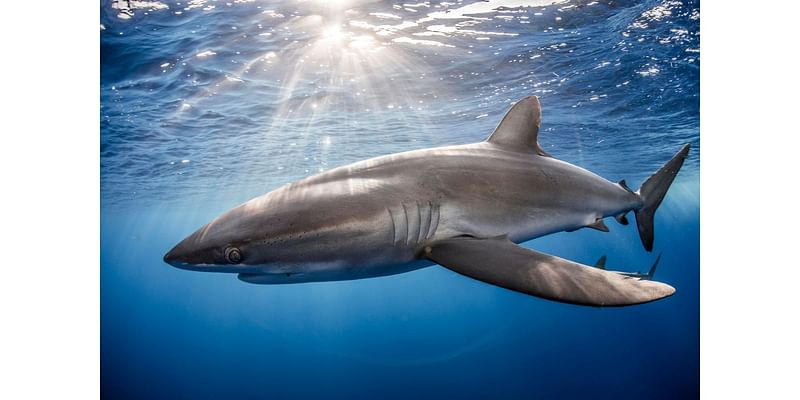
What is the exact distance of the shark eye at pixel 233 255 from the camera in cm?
231

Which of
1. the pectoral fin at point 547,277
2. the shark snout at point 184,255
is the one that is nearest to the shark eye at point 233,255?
the shark snout at point 184,255

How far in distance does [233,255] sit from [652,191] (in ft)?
16.3

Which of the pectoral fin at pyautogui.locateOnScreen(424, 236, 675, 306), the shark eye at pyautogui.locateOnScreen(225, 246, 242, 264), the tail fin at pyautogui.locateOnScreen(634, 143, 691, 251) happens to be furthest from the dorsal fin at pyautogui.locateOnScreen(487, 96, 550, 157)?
the shark eye at pyautogui.locateOnScreen(225, 246, 242, 264)

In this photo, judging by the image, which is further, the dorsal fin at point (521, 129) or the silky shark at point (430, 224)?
the dorsal fin at point (521, 129)

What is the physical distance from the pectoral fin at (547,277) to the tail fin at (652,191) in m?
3.29

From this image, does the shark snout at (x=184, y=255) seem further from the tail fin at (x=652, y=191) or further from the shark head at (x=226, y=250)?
the tail fin at (x=652, y=191)

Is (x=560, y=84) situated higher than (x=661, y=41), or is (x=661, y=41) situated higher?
(x=661, y=41)

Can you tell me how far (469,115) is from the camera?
10.8m

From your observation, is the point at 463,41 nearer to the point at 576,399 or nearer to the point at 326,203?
the point at 326,203

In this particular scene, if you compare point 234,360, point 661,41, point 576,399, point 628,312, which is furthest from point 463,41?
point 234,360

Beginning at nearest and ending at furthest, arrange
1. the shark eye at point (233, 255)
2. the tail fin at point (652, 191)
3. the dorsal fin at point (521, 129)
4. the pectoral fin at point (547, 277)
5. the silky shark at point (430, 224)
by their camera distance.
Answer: the pectoral fin at point (547, 277), the silky shark at point (430, 224), the shark eye at point (233, 255), the dorsal fin at point (521, 129), the tail fin at point (652, 191)

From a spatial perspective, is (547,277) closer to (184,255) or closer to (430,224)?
(430,224)

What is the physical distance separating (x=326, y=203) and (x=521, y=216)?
65.8 inches

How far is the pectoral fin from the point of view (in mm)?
1793
